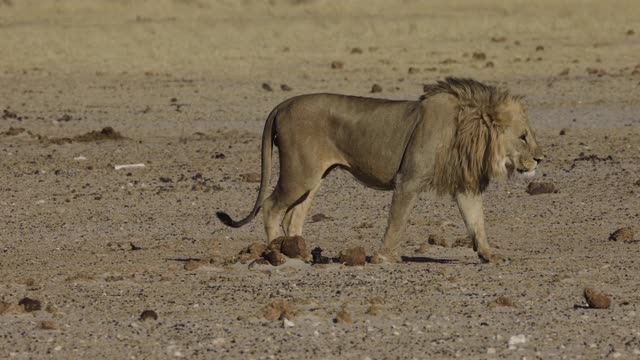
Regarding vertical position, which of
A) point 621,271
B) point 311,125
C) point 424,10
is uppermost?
point 311,125

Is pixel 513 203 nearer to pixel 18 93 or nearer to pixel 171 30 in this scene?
pixel 18 93

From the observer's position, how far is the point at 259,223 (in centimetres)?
1377

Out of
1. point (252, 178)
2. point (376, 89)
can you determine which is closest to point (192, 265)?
point (252, 178)

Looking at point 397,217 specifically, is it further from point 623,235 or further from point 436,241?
point 623,235

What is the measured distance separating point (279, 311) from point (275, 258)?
1772mm

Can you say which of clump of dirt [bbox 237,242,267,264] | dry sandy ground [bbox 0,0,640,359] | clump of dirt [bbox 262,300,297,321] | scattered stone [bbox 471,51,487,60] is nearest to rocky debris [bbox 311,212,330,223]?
dry sandy ground [bbox 0,0,640,359]

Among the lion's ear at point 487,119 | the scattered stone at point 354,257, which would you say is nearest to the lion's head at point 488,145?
the lion's ear at point 487,119

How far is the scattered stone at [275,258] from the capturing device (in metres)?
10.8

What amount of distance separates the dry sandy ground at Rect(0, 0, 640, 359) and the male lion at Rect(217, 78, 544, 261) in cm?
51

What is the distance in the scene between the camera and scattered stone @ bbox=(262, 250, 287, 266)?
35.3 feet

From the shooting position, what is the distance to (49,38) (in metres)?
39.3

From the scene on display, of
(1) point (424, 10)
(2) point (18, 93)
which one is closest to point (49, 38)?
(2) point (18, 93)

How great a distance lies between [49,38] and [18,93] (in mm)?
12397

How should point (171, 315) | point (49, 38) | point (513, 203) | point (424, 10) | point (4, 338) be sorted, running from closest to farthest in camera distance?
point (4, 338)
point (171, 315)
point (513, 203)
point (49, 38)
point (424, 10)
